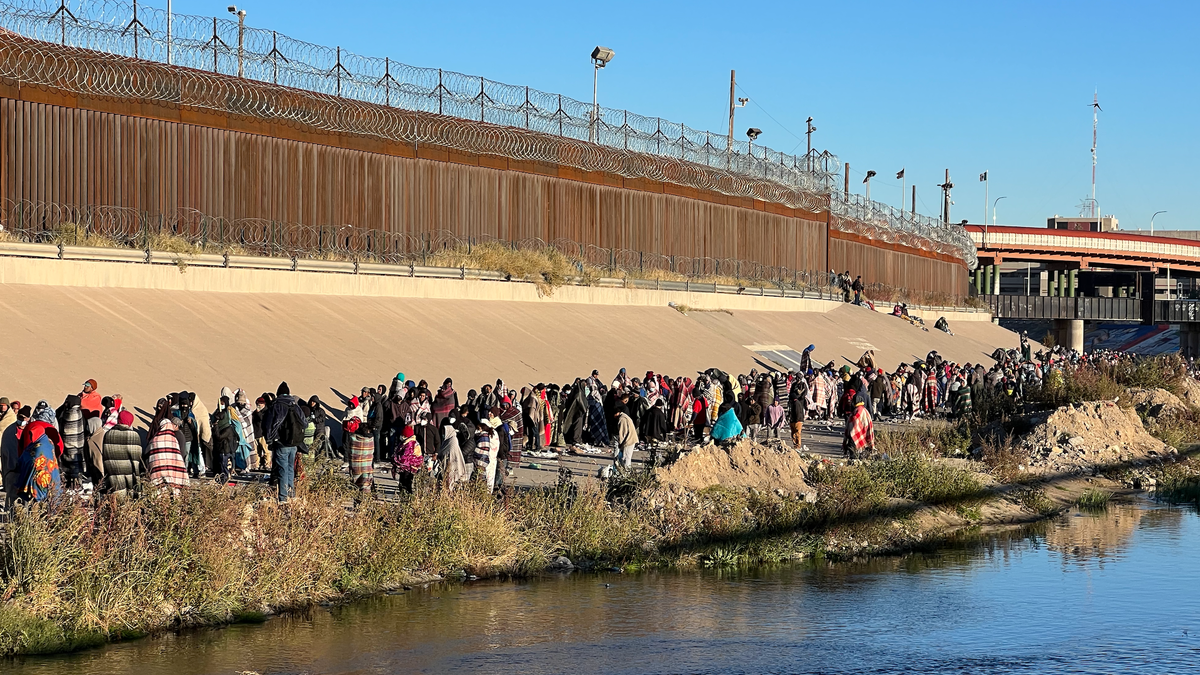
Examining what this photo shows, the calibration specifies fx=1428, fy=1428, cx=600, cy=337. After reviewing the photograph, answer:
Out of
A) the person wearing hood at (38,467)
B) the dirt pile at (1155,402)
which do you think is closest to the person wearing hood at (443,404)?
the person wearing hood at (38,467)

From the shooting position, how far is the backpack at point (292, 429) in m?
15.9

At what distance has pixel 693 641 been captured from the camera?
13.2 meters

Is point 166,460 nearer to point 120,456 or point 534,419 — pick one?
point 120,456

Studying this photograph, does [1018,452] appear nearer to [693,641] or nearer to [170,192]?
[693,641]

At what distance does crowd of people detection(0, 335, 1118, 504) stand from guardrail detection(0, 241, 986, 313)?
5083mm

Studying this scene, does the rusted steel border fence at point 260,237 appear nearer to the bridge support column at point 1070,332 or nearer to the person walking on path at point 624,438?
the person walking on path at point 624,438

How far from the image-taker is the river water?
1221cm

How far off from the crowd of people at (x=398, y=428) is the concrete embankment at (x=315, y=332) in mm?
1337

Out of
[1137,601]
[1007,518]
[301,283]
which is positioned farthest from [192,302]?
[1137,601]

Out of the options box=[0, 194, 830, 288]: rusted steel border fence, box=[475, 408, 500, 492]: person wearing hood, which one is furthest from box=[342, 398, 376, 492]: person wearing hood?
box=[0, 194, 830, 288]: rusted steel border fence

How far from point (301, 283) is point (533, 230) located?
11580mm

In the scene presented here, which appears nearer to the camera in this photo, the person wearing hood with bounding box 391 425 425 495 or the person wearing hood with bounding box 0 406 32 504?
the person wearing hood with bounding box 0 406 32 504

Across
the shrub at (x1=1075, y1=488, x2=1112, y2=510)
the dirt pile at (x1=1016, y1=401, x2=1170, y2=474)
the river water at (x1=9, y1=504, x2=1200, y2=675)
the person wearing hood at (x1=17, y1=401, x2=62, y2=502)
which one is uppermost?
the person wearing hood at (x1=17, y1=401, x2=62, y2=502)

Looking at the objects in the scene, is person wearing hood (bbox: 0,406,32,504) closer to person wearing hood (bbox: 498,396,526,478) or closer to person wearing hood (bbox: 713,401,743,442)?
person wearing hood (bbox: 498,396,526,478)
